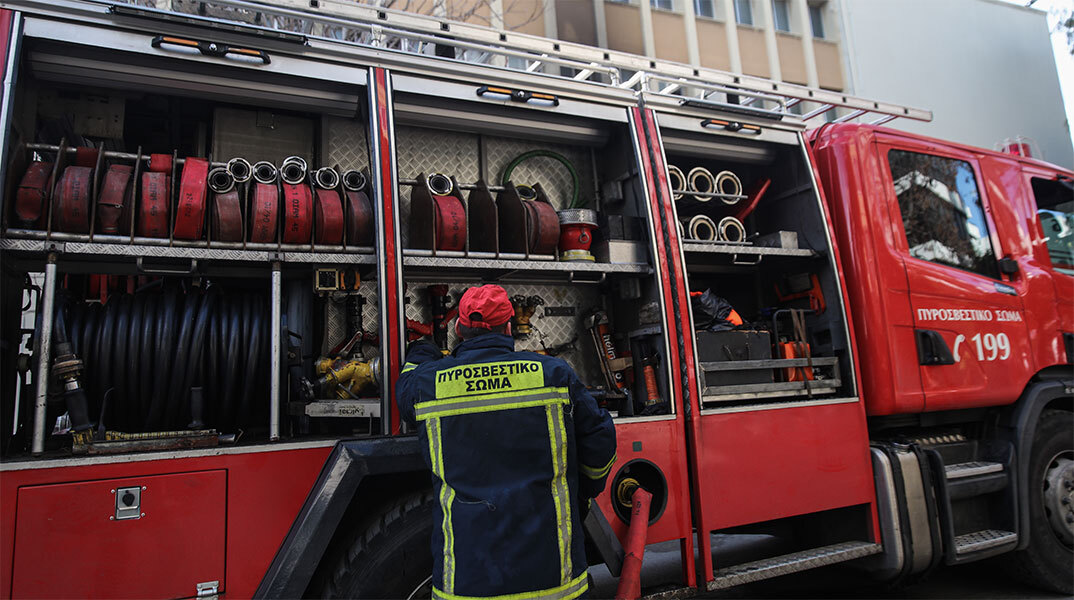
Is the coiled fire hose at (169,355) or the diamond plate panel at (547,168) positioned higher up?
the diamond plate panel at (547,168)

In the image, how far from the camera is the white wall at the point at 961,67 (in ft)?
54.1

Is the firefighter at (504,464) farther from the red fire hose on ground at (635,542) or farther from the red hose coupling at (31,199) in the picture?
the red hose coupling at (31,199)

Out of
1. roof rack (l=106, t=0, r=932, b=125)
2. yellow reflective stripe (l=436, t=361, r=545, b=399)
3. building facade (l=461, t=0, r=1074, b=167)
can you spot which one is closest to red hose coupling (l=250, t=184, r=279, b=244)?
roof rack (l=106, t=0, r=932, b=125)

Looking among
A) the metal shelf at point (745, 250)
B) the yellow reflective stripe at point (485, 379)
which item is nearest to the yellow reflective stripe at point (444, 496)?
the yellow reflective stripe at point (485, 379)

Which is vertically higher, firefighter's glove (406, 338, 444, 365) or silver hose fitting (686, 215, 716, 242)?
silver hose fitting (686, 215, 716, 242)

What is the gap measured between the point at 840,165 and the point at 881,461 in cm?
195

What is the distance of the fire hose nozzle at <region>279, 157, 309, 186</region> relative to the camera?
10.6 feet

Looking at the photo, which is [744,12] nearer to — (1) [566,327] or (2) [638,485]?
(1) [566,327]

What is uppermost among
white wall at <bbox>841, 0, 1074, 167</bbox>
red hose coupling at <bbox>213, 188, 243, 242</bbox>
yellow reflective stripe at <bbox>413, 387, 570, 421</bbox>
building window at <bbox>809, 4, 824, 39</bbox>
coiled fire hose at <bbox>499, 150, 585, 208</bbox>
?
building window at <bbox>809, 4, 824, 39</bbox>

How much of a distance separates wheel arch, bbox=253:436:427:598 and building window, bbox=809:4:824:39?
18.1 meters

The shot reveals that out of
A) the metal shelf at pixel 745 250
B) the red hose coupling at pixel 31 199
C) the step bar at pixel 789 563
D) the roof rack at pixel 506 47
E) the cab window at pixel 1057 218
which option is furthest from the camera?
the cab window at pixel 1057 218

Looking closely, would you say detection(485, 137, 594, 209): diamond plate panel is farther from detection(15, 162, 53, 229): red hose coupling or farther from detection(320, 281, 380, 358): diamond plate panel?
detection(15, 162, 53, 229): red hose coupling

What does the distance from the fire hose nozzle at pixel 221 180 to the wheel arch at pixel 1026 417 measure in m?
5.04

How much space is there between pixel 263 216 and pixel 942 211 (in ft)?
14.6
